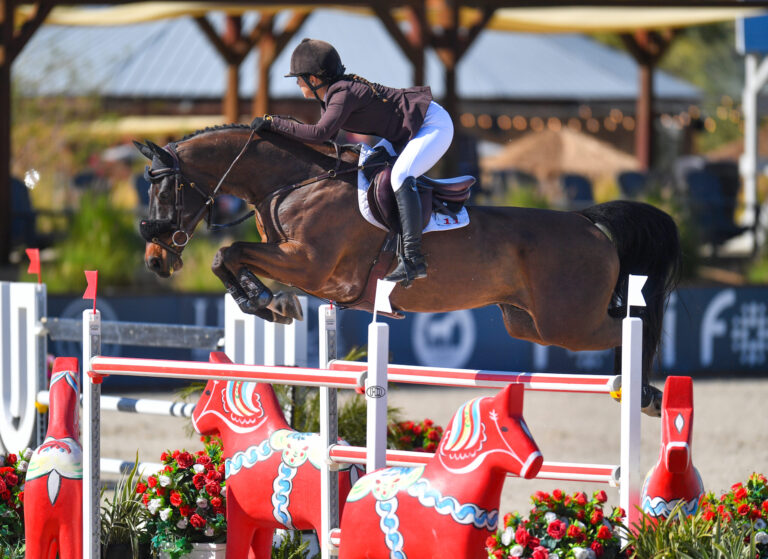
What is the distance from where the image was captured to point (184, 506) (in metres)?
3.85

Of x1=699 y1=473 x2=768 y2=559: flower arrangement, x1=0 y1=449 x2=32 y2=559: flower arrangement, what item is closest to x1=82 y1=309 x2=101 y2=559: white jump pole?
x1=0 y1=449 x2=32 y2=559: flower arrangement

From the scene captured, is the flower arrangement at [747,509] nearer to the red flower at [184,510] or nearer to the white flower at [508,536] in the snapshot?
the white flower at [508,536]

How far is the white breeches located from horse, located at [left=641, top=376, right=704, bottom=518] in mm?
1256

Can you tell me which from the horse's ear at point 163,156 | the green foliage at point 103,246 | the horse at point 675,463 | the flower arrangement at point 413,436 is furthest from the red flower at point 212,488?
the green foliage at point 103,246

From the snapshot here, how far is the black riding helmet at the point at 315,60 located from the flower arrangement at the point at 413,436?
5.01 feet

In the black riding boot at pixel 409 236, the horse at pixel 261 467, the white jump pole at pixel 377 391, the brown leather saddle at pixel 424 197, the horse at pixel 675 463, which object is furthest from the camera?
the brown leather saddle at pixel 424 197

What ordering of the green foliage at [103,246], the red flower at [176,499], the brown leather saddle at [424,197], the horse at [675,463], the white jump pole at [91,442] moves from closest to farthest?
the horse at [675,463]
the white jump pole at [91,442]
the red flower at [176,499]
the brown leather saddle at [424,197]
the green foliage at [103,246]

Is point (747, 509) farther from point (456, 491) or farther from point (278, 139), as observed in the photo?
point (278, 139)

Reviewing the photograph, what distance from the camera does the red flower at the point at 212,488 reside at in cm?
390

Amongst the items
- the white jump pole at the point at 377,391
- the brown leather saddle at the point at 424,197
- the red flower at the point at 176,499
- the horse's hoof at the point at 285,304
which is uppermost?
the brown leather saddle at the point at 424,197

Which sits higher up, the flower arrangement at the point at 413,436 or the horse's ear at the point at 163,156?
the horse's ear at the point at 163,156

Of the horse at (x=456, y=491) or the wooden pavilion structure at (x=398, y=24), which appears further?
the wooden pavilion structure at (x=398, y=24)

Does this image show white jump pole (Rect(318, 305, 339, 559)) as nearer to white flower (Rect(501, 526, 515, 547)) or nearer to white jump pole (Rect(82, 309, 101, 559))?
white flower (Rect(501, 526, 515, 547))

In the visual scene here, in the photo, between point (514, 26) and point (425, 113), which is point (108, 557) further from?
point (514, 26)
